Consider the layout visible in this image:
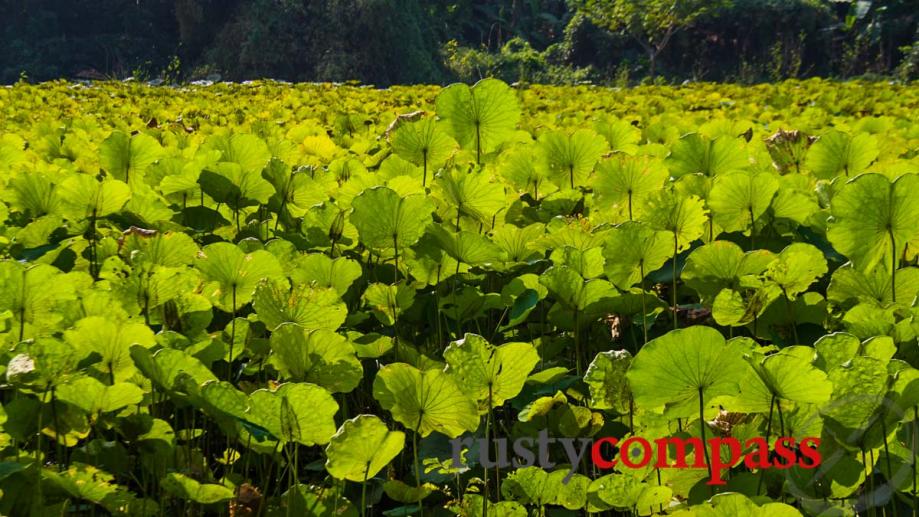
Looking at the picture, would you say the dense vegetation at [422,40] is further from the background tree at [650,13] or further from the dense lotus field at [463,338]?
the dense lotus field at [463,338]

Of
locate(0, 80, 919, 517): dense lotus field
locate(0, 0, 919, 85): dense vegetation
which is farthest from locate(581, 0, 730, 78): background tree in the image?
locate(0, 80, 919, 517): dense lotus field

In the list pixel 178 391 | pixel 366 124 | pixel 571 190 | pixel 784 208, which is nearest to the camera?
pixel 178 391

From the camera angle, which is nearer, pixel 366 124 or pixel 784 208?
pixel 784 208

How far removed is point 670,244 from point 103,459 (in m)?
0.69

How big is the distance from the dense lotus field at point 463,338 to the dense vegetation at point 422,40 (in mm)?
20216

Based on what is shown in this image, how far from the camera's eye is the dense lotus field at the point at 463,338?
0.76 m

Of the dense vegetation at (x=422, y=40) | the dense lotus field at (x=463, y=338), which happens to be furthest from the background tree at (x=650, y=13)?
the dense lotus field at (x=463, y=338)

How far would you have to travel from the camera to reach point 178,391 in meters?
0.80

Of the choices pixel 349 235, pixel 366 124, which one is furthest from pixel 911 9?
pixel 349 235

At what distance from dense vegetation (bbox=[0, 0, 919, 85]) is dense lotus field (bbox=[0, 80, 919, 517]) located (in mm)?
20216

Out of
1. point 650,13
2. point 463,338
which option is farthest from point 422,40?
point 463,338

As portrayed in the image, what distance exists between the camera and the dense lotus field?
0.76 m

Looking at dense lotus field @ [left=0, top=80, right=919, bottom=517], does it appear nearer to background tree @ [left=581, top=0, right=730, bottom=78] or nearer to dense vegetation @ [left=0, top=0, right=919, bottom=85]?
dense vegetation @ [left=0, top=0, right=919, bottom=85]

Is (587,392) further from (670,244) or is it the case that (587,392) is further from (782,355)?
(782,355)
